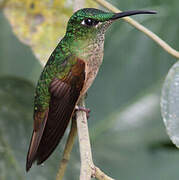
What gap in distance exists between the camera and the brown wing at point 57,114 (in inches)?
68.1

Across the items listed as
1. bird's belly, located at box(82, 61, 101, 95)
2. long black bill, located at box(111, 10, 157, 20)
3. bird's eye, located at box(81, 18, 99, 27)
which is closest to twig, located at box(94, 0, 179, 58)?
long black bill, located at box(111, 10, 157, 20)

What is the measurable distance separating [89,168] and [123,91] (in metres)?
1.74

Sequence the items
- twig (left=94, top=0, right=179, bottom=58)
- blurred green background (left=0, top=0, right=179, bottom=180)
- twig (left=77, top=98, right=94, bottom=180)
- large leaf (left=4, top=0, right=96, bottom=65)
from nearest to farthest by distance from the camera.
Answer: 1. twig (left=77, top=98, right=94, bottom=180)
2. twig (left=94, top=0, right=179, bottom=58)
3. large leaf (left=4, top=0, right=96, bottom=65)
4. blurred green background (left=0, top=0, right=179, bottom=180)

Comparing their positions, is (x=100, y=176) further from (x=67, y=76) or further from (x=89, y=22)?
(x=89, y=22)

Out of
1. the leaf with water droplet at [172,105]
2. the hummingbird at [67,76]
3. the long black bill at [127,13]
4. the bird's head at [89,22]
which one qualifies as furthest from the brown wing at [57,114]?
the leaf with water droplet at [172,105]

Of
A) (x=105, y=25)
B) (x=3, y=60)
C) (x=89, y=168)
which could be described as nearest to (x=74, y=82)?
(x=105, y=25)

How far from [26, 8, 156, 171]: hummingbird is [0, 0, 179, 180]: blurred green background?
0.76 metres

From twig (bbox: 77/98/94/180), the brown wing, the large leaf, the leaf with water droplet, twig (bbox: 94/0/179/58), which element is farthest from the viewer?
the large leaf

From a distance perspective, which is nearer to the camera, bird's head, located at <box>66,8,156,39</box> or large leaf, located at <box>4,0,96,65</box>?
bird's head, located at <box>66,8,156,39</box>

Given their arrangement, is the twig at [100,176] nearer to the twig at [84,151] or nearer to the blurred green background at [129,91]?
the twig at [84,151]

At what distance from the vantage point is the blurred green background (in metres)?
2.81

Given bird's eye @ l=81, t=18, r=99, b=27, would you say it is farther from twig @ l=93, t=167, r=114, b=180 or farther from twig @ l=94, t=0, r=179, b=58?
twig @ l=93, t=167, r=114, b=180

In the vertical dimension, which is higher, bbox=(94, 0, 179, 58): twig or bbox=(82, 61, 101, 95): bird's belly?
bbox=(94, 0, 179, 58): twig

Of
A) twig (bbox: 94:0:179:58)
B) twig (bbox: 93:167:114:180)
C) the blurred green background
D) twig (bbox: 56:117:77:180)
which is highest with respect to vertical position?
twig (bbox: 94:0:179:58)
